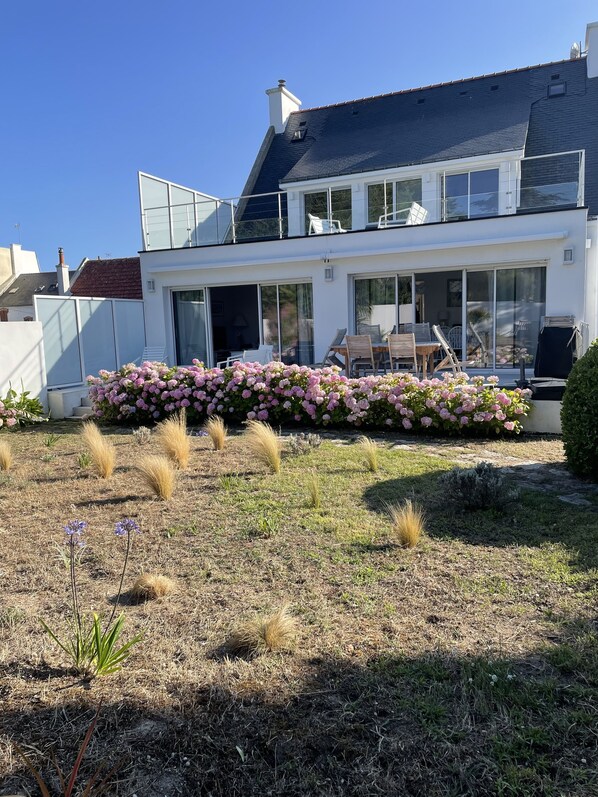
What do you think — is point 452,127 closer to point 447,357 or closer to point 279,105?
point 279,105

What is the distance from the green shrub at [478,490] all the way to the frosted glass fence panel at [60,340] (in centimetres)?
903

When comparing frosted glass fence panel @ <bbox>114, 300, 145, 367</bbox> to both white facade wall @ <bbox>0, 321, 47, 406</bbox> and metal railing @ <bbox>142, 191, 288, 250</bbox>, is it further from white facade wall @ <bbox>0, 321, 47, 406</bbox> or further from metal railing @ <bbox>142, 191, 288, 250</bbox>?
white facade wall @ <bbox>0, 321, 47, 406</bbox>

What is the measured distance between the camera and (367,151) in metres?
15.9

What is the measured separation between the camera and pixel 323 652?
8.43 feet

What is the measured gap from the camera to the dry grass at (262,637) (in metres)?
2.59

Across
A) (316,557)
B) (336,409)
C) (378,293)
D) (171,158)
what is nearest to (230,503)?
(316,557)

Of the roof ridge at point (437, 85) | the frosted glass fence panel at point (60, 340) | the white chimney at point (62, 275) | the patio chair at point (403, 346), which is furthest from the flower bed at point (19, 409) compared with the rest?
the white chimney at point (62, 275)

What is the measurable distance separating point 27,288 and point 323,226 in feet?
95.8

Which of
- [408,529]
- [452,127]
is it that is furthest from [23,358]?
[452,127]

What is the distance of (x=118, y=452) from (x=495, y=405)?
449 centimetres

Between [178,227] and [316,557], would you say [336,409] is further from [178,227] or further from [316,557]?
[178,227]

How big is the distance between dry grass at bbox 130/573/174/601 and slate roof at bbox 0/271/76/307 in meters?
35.0

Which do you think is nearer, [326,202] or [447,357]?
[447,357]

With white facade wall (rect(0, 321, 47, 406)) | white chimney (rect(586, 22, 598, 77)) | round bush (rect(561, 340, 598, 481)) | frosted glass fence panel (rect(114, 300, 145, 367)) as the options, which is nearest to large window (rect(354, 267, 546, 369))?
frosted glass fence panel (rect(114, 300, 145, 367))
